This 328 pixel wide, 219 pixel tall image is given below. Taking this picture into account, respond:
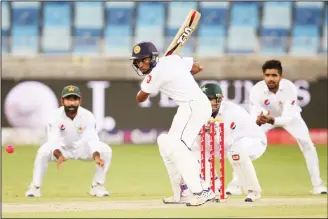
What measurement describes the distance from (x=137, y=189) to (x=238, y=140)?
198cm

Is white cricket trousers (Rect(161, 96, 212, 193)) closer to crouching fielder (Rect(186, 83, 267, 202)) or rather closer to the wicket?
the wicket

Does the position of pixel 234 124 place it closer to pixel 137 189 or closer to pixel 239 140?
pixel 239 140

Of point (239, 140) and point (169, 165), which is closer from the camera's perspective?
point (169, 165)

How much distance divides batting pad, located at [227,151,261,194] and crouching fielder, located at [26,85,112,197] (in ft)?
4.71

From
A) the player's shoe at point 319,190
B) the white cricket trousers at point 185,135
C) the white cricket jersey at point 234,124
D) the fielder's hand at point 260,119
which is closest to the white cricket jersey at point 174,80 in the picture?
the white cricket trousers at point 185,135

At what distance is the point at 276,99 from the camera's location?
10602 mm

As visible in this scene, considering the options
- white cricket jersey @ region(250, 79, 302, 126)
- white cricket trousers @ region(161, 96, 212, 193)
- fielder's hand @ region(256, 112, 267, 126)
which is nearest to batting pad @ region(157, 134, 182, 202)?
white cricket trousers @ region(161, 96, 212, 193)

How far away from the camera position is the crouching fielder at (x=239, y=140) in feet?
28.8

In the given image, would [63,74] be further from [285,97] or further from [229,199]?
[229,199]

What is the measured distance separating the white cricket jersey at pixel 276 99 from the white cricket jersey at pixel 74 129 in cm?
183

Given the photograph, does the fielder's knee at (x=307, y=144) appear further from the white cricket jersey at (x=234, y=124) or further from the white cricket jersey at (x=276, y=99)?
the white cricket jersey at (x=234, y=124)

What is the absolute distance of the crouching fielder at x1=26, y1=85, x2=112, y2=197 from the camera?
377 inches

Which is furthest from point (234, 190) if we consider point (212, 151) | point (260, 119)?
point (212, 151)

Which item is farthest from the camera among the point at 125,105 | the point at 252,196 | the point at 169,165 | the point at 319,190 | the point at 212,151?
the point at 125,105
